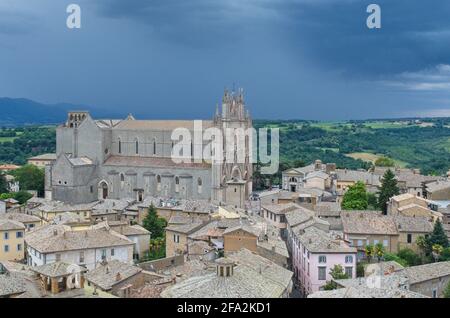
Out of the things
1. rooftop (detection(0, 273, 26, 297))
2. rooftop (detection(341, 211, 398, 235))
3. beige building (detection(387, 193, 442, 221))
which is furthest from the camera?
beige building (detection(387, 193, 442, 221))

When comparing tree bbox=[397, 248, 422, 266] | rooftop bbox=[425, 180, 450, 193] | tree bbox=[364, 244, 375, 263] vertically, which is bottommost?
tree bbox=[397, 248, 422, 266]

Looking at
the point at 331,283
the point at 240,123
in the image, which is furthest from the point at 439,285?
the point at 240,123

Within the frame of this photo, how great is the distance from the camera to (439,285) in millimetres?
28500

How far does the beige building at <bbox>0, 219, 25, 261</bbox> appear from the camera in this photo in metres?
37.4

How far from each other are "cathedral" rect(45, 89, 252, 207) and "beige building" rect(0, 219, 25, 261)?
22.7 metres

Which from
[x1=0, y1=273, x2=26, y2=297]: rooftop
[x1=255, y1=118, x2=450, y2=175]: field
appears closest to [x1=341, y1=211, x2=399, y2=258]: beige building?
[x1=0, y1=273, x2=26, y2=297]: rooftop

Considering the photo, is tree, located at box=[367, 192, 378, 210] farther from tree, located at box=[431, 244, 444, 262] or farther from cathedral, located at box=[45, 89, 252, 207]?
tree, located at box=[431, 244, 444, 262]

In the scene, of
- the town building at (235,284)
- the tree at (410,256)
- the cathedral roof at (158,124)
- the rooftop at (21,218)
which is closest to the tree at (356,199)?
the tree at (410,256)

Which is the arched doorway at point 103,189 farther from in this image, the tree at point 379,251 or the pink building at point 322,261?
the pink building at point 322,261

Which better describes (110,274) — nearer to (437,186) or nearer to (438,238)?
(438,238)

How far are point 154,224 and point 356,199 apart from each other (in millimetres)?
18316

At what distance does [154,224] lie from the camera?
4362 centimetres


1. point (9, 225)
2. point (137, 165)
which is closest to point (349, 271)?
point (9, 225)
